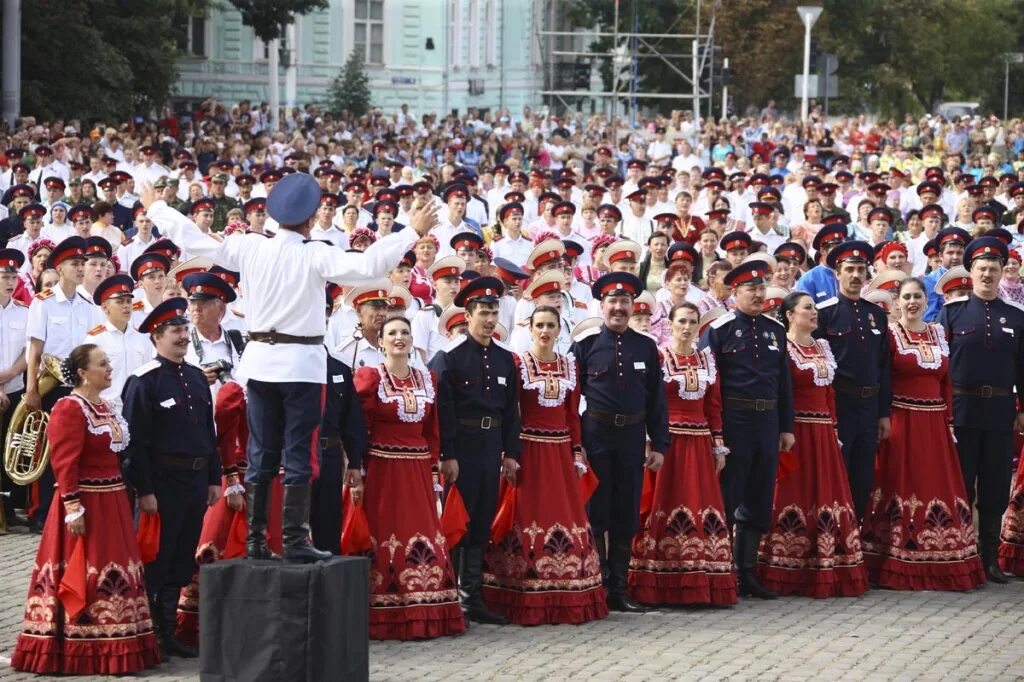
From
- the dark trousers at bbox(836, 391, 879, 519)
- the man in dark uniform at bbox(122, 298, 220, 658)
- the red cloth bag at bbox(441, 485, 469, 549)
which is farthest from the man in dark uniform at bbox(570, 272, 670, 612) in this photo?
the man in dark uniform at bbox(122, 298, 220, 658)

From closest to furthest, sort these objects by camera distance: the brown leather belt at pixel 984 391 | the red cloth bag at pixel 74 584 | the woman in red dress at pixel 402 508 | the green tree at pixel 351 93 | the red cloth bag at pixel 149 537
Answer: the red cloth bag at pixel 74 584 < the red cloth bag at pixel 149 537 < the woman in red dress at pixel 402 508 < the brown leather belt at pixel 984 391 < the green tree at pixel 351 93

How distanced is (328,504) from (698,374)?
2318 millimetres

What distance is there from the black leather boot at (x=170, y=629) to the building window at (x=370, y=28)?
4992cm

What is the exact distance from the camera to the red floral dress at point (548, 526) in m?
10.8

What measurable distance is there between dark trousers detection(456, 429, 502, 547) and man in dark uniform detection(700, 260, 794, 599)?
1.52m

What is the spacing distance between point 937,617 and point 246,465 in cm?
395

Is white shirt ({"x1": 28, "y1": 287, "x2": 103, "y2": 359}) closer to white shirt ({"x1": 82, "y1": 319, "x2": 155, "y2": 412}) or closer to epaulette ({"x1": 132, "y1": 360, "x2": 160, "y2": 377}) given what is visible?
white shirt ({"x1": 82, "y1": 319, "x2": 155, "y2": 412})

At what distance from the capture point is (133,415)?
9797mm

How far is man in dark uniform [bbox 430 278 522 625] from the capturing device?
423 inches

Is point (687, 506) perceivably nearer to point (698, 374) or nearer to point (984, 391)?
point (698, 374)

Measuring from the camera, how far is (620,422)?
11109 mm

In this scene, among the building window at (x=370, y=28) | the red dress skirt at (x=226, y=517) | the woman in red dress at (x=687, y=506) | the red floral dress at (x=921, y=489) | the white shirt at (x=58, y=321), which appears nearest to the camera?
the red dress skirt at (x=226, y=517)

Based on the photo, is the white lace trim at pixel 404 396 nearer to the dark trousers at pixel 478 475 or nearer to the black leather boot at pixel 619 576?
the dark trousers at pixel 478 475

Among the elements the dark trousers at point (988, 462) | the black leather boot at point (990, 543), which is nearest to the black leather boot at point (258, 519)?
the dark trousers at point (988, 462)
